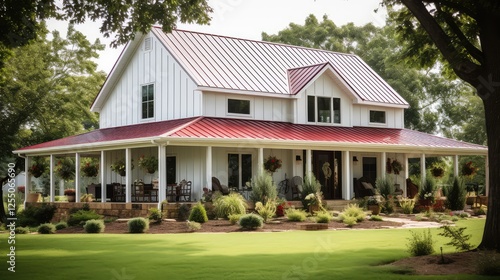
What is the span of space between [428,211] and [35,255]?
1773 cm

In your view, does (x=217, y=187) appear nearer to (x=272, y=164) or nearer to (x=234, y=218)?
(x=272, y=164)

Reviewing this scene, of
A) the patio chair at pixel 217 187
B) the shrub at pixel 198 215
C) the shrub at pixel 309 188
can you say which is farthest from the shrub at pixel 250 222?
the shrub at pixel 309 188

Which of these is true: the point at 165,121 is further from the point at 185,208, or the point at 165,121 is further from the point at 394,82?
the point at 394,82

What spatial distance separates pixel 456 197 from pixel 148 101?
14329 millimetres

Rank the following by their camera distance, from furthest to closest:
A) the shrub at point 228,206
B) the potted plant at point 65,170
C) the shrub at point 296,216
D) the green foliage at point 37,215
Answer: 1. the potted plant at point 65,170
2. the green foliage at point 37,215
3. the shrub at point 228,206
4. the shrub at point 296,216

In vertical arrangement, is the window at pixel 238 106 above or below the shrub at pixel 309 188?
above

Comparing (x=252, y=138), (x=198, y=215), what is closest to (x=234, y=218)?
(x=198, y=215)

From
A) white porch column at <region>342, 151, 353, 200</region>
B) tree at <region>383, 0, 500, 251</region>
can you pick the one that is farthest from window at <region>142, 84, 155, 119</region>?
tree at <region>383, 0, 500, 251</region>

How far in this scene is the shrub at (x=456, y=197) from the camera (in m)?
30.4

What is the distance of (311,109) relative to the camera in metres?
33.3

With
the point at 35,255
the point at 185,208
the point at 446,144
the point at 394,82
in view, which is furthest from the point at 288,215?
the point at 394,82

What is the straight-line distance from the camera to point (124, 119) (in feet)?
111

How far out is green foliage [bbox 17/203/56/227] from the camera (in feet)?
91.0

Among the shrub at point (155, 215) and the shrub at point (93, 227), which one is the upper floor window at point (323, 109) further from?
the shrub at point (93, 227)
